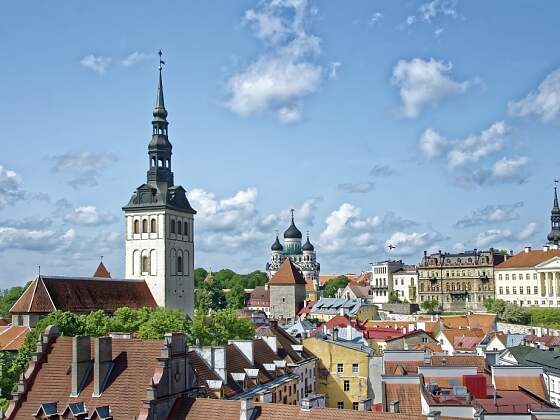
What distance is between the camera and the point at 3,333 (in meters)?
82.1

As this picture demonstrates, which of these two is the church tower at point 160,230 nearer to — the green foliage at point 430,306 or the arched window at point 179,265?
the arched window at point 179,265

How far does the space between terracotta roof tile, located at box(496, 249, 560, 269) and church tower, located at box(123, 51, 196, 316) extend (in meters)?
71.6

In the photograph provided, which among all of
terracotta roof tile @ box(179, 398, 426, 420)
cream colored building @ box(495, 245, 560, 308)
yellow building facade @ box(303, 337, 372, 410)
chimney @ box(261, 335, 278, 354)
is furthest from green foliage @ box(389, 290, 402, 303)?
terracotta roof tile @ box(179, 398, 426, 420)

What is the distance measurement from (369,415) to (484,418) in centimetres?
712

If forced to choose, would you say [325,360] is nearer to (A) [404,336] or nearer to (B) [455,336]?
(A) [404,336]

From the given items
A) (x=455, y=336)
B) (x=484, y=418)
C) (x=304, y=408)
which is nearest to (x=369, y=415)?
(x=304, y=408)

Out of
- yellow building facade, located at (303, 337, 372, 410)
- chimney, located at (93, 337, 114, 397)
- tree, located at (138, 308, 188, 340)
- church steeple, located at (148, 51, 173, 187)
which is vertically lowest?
yellow building facade, located at (303, 337, 372, 410)

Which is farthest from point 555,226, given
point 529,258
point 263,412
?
point 263,412

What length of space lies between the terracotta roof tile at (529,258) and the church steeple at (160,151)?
76.2 m

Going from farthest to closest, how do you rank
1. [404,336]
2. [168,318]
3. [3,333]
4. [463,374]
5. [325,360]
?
[404,336] < [3,333] < [168,318] < [325,360] < [463,374]

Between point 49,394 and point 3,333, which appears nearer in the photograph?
point 49,394

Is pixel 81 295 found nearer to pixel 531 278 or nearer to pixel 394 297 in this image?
pixel 531 278

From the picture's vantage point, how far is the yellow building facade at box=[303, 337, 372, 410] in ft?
217

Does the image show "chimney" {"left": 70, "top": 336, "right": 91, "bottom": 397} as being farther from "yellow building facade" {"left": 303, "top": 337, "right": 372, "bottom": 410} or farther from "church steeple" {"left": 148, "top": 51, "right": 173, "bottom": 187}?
"church steeple" {"left": 148, "top": 51, "right": 173, "bottom": 187}
